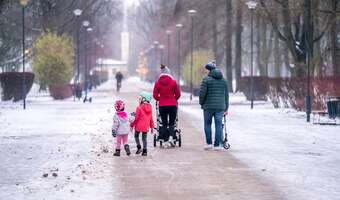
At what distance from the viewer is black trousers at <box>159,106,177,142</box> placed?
Result: 16.2 m

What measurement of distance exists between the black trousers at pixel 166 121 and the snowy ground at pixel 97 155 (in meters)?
1.19

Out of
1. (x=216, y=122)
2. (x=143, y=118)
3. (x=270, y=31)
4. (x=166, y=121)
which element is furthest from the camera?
(x=270, y=31)

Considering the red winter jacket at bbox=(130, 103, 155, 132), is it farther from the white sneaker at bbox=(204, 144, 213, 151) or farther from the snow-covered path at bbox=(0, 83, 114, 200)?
the white sneaker at bbox=(204, 144, 213, 151)

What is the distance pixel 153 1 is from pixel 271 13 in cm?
6824

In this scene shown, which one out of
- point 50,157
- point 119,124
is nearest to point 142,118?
A: point 119,124

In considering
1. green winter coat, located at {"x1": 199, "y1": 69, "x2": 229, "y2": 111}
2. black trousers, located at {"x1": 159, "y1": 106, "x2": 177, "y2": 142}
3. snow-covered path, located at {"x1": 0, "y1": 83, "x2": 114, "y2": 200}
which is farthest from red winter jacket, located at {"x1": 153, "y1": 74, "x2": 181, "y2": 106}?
snow-covered path, located at {"x1": 0, "y1": 83, "x2": 114, "y2": 200}

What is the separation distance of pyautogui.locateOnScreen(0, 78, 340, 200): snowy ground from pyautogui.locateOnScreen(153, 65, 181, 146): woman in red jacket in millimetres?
1253

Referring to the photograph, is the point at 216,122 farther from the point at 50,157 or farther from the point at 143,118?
the point at 50,157

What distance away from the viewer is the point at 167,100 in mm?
16078

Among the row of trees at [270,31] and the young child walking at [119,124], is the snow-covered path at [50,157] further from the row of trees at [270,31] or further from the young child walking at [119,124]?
the row of trees at [270,31]

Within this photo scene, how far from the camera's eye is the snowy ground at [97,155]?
10484mm

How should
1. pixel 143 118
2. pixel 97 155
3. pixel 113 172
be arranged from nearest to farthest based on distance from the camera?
pixel 113 172, pixel 97 155, pixel 143 118

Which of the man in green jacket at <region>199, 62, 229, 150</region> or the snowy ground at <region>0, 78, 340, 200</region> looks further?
the man in green jacket at <region>199, 62, 229, 150</region>

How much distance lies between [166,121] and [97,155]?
7.05 feet
